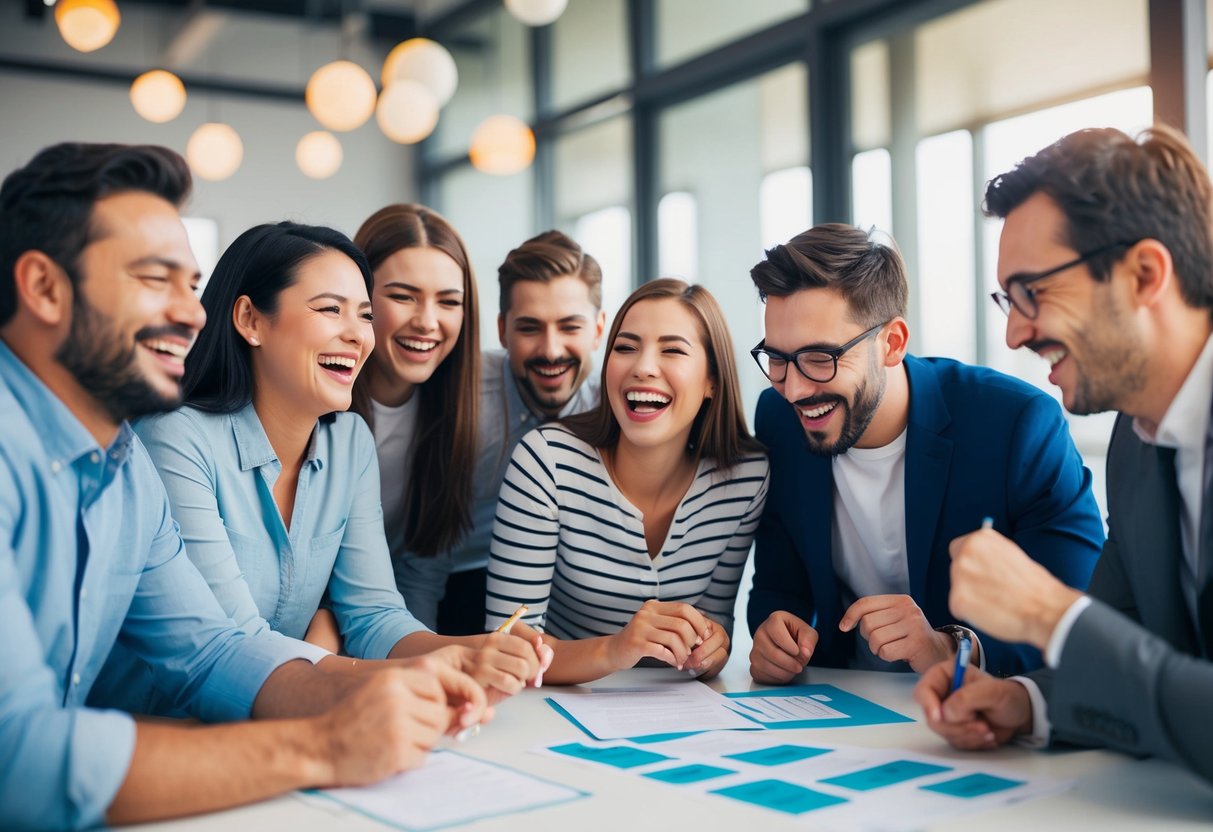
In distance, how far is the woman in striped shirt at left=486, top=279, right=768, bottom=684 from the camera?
2.36 metres

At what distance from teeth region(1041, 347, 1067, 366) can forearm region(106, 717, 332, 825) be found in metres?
1.17

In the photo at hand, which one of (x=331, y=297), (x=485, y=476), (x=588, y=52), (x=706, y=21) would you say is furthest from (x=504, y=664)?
(x=588, y=52)

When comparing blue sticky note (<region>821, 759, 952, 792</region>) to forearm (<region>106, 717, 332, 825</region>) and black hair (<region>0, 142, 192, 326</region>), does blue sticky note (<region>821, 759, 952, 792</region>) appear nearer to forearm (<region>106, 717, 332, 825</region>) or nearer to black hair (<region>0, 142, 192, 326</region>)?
forearm (<region>106, 717, 332, 825</region>)

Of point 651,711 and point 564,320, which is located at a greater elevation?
point 564,320

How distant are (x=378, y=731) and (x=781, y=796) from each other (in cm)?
51

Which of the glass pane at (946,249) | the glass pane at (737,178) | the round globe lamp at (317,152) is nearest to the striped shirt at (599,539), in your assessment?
the glass pane at (946,249)

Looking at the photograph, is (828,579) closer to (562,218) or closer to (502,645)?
(502,645)

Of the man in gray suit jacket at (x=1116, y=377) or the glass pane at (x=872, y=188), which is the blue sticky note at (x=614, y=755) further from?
the glass pane at (x=872, y=188)

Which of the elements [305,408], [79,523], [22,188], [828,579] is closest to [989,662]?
[828,579]

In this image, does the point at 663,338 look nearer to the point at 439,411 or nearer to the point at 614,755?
the point at 439,411

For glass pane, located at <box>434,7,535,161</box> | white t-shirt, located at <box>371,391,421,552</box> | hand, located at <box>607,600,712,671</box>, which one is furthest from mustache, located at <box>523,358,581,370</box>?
glass pane, located at <box>434,7,535,161</box>

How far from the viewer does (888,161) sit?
4.82m

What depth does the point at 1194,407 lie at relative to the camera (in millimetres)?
1526

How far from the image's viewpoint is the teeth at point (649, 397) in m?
2.40
